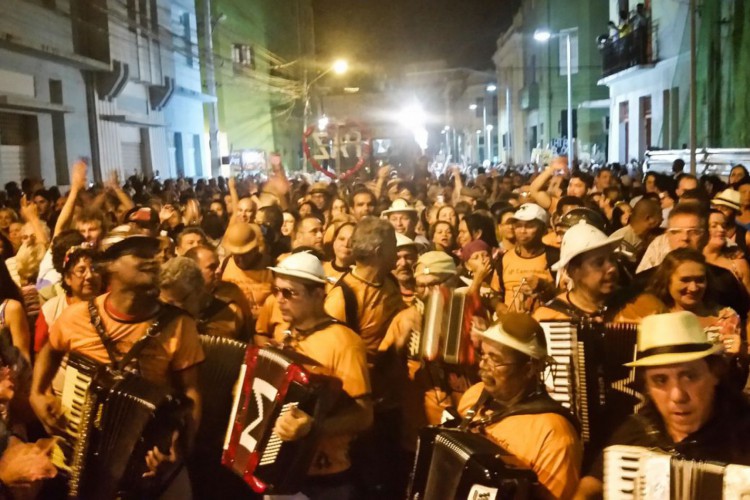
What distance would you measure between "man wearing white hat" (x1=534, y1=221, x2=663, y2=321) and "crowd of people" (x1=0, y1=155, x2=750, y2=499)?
0.01 metres

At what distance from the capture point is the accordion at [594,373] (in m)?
3.73

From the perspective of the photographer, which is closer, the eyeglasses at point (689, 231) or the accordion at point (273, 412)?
the accordion at point (273, 412)

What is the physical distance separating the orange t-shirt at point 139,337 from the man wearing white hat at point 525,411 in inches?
58.8

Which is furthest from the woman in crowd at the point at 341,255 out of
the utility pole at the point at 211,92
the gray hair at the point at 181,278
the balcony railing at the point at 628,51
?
the utility pole at the point at 211,92

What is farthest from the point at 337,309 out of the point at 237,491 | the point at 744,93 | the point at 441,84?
the point at 441,84

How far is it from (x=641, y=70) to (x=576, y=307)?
24796 mm

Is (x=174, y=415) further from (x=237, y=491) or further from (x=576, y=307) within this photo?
(x=576, y=307)

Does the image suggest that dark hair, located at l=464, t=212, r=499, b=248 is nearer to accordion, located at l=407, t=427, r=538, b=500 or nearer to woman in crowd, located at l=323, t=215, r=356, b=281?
woman in crowd, located at l=323, t=215, r=356, b=281

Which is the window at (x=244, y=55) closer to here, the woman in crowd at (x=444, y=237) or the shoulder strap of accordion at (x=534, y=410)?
the woman in crowd at (x=444, y=237)

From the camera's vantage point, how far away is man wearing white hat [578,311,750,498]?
289 cm

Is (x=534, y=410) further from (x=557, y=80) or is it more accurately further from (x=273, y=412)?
(x=557, y=80)

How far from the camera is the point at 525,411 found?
3164 mm

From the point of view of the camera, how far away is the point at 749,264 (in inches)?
241

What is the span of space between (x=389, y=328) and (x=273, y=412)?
1595mm
